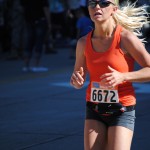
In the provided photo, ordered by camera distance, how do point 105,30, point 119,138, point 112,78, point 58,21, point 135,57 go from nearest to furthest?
point 112,78
point 119,138
point 135,57
point 105,30
point 58,21

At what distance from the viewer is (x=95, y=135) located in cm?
494

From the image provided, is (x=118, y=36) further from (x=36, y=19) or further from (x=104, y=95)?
(x=36, y=19)

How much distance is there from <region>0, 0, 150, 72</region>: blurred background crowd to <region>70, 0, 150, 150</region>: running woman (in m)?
3.45

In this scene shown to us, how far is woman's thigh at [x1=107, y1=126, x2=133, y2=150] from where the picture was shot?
15.8ft

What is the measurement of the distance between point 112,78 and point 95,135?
0.55 metres

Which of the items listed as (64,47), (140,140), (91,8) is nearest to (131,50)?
(91,8)

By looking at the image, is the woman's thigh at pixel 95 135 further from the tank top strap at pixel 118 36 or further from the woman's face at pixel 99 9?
the woman's face at pixel 99 9

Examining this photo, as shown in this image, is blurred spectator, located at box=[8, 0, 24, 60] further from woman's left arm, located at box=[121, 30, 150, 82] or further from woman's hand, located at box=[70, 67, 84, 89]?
woman's left arm, located at box=[121, 30, 150, 82]

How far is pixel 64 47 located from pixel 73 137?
1481 centimetres

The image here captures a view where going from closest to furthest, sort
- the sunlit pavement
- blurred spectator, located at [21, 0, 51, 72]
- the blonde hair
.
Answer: the blonde hair → the sunlit pavement → blurred spectator, located at [21, 0, 51, 72]

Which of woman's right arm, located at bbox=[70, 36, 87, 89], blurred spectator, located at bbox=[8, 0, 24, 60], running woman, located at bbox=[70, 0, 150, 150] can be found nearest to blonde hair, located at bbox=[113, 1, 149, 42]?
running woman, located at bbox=[70, 0, 150, 150]

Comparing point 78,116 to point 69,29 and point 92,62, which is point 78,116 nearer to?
point 92,62

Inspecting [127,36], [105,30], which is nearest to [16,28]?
[105,30]

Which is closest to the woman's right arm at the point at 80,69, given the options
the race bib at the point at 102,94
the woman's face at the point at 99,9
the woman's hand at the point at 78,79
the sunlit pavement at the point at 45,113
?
the woman's hand at the point at 78,79
